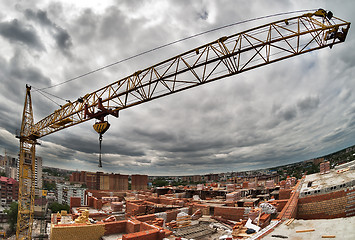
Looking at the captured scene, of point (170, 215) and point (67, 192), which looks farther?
point (67, 192)

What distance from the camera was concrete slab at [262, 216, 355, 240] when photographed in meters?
6.07

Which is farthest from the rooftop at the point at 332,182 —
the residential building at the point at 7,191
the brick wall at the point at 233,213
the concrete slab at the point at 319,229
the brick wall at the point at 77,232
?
the residential building at the point at 7,191

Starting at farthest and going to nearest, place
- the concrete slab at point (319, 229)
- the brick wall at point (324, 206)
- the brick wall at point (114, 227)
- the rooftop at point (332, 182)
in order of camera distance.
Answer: the rooftop at point (332, 182)
the brick wall at point (324, 206)
the brick wall at point (114, 227)
the concrete slab at point (319, 229)

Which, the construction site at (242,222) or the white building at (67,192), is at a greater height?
the construction site at (242,222)

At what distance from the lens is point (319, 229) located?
6.71m

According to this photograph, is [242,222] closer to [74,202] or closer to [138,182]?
[74,202]

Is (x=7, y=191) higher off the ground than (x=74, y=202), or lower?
lower

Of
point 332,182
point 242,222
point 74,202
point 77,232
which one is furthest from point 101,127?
point 332,182

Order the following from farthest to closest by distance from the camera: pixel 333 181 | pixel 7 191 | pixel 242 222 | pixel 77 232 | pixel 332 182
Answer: pixel 7 191 < pixel 333 181 < pixel 332 182 < pixel 242 222 < pixel 77 232

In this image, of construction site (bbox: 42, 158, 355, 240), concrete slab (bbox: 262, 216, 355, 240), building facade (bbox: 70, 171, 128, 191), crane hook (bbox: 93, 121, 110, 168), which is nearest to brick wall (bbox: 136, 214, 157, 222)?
construction site (bbox: 42, 158, 355, 240)

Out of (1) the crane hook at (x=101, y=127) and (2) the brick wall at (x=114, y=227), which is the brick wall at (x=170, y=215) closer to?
(2) the brick wall at (x=114, y=227)

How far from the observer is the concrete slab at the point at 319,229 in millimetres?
6065

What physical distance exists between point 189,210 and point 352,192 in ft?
35.8

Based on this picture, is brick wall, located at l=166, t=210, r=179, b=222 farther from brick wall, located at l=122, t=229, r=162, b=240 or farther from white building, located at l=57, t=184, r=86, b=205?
white building, located at l=57, t=184, r=86, b=205
